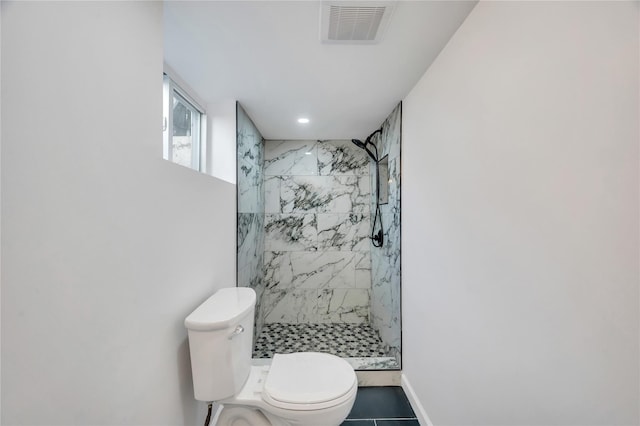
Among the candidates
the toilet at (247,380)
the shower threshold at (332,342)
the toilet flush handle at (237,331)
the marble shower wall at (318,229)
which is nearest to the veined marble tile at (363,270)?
the marble shower wall at (318,229)

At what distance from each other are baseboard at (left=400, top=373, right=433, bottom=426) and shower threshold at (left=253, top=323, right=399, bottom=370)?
136 millimetres

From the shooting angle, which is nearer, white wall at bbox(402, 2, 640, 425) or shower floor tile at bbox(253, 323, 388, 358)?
white wall at bbox(402, 2, 640, 425)

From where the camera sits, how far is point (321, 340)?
9.30 feet

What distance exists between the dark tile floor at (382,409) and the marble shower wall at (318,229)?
1.21 metres

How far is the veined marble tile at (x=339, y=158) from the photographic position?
3.30 m

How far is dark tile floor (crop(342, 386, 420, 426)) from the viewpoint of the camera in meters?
1.79

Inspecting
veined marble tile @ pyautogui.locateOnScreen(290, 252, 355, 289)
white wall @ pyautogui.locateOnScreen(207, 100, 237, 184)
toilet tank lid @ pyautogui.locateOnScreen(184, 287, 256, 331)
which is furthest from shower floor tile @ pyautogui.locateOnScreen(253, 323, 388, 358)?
white wall @ pyautogui.locateOnScreen(207, 100, 237, 184)

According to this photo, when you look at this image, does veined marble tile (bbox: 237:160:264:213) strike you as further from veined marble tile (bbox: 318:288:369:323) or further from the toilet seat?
veined marble tile (bbox: 318:288:369:323)

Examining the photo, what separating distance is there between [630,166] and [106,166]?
1.31 metres

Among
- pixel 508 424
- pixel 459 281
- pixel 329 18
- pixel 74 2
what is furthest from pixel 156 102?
pixel 508 424

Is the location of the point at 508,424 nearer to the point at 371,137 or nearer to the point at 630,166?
the point at 630,166

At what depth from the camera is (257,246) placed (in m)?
2.86

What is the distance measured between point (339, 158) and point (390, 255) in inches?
55.6

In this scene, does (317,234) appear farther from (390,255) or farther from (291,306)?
(390,255)
